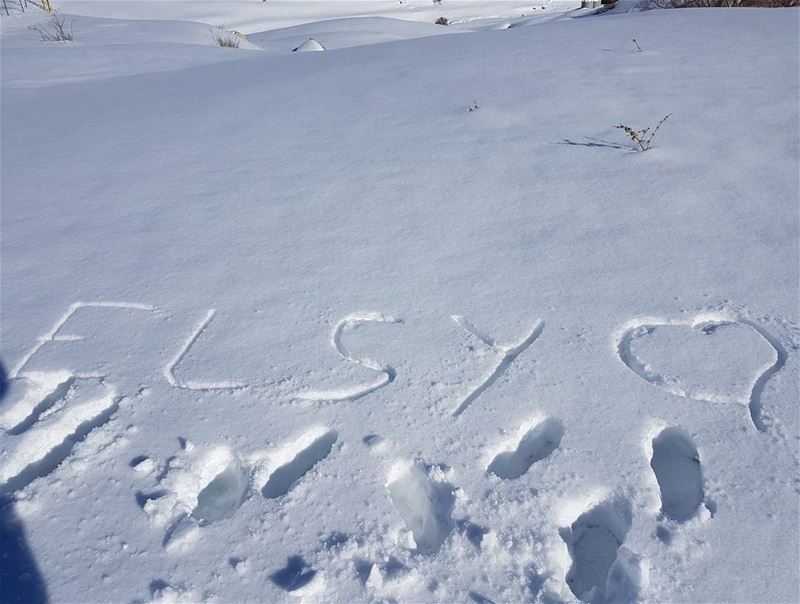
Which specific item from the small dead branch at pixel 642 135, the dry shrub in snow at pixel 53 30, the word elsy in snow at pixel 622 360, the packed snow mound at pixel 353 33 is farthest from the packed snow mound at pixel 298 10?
the word elsy in snow at pixel 622 360

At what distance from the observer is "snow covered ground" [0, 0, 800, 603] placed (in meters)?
1.39

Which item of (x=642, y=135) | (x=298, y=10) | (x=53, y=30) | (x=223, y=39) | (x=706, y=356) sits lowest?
(x=706, y=356)

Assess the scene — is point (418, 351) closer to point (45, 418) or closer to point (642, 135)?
point (45, 418)

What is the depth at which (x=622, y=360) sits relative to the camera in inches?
72.9

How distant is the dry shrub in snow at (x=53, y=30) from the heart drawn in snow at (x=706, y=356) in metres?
8.40

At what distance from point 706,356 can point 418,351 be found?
922 mm

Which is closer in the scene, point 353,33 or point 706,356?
point 706,356

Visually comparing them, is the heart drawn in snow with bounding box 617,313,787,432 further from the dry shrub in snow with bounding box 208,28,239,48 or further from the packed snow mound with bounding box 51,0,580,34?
the packed snow mound with bounding box 51,0,580,34

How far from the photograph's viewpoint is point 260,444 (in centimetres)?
168

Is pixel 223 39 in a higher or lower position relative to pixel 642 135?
higher

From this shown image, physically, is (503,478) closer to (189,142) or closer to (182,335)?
(182,335)

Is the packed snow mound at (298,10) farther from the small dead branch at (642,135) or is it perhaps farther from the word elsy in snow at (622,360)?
the word elsy in snow at (622,360)

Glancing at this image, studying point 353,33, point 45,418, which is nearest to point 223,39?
point 353,33

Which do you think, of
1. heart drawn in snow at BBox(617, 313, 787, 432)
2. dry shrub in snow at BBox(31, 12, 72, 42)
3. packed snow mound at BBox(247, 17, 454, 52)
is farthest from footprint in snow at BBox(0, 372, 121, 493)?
packed snow mound at BBox(247, 17, 454, 52)
